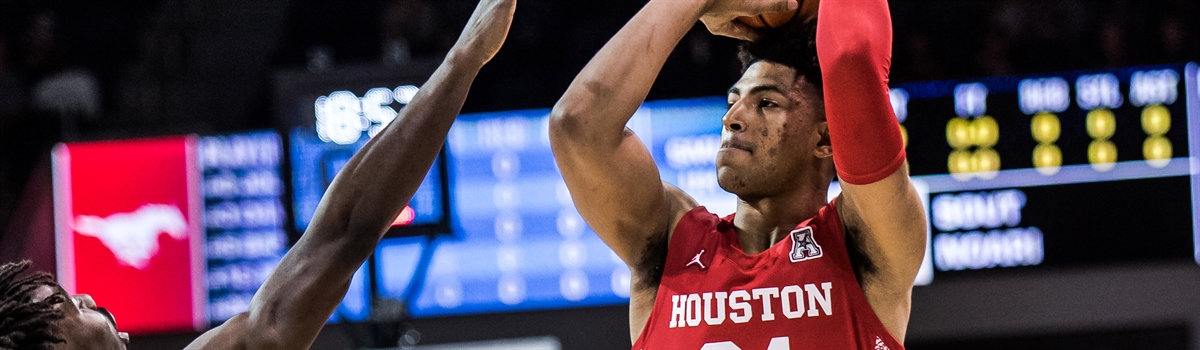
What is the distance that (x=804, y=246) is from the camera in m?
2.37

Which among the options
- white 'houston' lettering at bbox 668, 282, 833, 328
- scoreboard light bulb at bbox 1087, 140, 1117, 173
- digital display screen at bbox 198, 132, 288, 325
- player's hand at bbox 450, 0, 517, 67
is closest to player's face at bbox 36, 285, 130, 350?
player's hand at bbox 450, 0, 517, 67

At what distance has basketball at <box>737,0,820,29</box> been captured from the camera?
99.3 inches

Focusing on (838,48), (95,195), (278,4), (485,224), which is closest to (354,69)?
(485,224)

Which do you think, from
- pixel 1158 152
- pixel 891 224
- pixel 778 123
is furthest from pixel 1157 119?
pixel 891 224

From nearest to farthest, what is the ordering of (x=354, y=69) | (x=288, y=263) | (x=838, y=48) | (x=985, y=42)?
(x=288, y=263) < (x=838, y=48) < (x=354, y=69) < (x=985, y=42)

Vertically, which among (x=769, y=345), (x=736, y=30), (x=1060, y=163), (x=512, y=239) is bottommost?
(x=769, y=345)

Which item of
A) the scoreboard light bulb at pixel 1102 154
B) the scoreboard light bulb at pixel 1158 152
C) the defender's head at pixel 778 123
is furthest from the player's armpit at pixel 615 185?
the scoreboard light bulb at pixel 1158 152

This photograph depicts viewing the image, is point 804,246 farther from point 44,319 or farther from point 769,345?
point 44,319

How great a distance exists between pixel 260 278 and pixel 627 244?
3.84 meters

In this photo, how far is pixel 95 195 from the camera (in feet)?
19.4

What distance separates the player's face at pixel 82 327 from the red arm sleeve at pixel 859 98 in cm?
126

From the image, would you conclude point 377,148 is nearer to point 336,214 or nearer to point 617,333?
A: point 336,214

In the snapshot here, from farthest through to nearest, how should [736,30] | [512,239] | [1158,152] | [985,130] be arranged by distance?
[512,239]
[985,130]
[1158,152]
[736,30]

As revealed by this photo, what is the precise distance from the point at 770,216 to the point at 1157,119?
11.7ft
